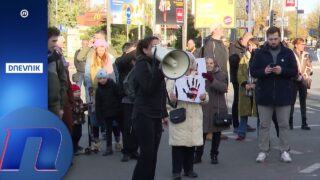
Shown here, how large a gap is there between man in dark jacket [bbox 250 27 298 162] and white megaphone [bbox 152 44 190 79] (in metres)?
2.79

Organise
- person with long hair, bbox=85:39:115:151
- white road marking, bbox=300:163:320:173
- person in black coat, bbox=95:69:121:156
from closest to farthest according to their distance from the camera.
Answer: white road marking, bbox=300:163:320:173 < person in black coat, bbox=95:69:121:156 < person with long hair, bbox=85:39:115:151

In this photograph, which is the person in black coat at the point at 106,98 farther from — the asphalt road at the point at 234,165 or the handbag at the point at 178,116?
the handbag at the point at 178,116

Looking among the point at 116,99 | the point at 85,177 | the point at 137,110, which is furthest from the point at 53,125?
the point at 116,99

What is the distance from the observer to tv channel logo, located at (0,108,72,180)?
571 cm

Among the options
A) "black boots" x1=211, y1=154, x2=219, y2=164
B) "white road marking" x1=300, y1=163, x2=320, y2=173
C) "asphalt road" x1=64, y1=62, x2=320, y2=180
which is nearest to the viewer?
"asphalt road" x1=64, y1=62, x2=320, y2=180

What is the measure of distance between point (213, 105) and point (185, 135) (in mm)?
1221

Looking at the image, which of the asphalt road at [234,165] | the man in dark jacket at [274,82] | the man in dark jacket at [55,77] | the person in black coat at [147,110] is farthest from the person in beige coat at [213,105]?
the man in dark jacket at [55,77]

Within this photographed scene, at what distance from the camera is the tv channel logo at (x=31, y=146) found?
→ 225 inches

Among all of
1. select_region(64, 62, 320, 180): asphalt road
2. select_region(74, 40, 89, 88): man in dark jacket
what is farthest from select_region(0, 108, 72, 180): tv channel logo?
select_region(74, 40, 89, 88): man in dark jacket

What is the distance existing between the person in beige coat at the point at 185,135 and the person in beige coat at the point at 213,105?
76 centimetres

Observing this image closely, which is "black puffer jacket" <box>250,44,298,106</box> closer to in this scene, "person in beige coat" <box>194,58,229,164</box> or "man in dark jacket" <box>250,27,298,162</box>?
"man in dark jacket" <box>250,27,298,162</box>

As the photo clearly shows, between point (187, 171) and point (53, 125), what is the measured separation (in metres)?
2.42

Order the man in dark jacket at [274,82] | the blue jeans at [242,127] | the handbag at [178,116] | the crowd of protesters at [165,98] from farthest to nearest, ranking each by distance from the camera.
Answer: the blue jeans at [242,127] → the man in dark jacket at [274,82] → the handbag at [178,116] → the crowd of protesters at [165,98]

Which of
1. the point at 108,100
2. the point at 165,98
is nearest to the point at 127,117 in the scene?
the point at 108,100
